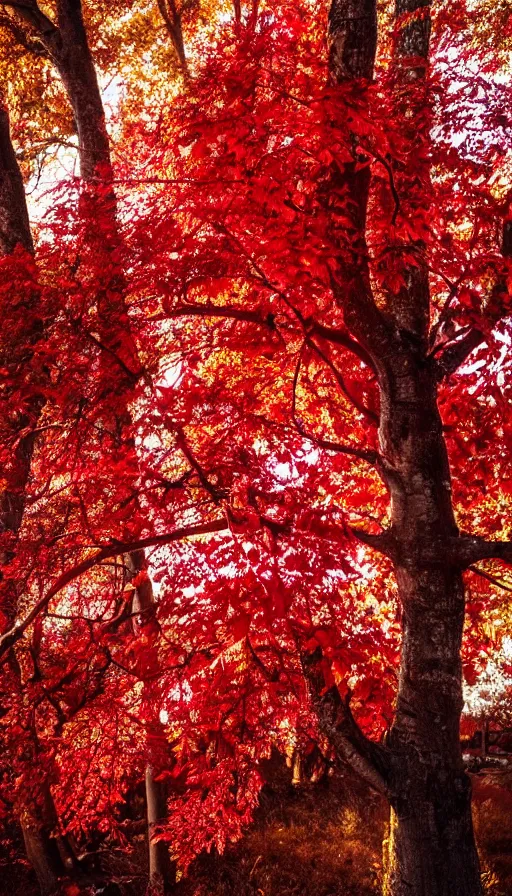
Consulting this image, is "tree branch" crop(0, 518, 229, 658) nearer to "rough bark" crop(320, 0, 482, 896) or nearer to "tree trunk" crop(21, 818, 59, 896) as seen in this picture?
"rough bark" crop(320, 0, 482, 896)

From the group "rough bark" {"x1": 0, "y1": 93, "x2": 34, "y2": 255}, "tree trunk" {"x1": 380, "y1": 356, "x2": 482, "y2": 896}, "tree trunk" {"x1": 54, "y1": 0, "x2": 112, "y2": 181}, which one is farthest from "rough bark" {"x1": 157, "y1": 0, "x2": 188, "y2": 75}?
"tree trunk" {"x1": 380, "y1": 356, "x2": 482, "y2": 896}

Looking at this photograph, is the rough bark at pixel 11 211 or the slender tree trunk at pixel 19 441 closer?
the slender tree trunk at pixel 19 441

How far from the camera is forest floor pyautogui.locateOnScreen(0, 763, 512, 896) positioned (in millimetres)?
10398

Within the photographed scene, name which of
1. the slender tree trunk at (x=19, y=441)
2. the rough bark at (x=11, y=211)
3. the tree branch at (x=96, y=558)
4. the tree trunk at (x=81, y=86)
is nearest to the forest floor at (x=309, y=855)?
the slender tree trunk at (x=19, y=441)

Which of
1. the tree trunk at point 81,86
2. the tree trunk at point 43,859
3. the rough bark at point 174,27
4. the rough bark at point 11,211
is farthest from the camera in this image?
the rough bark at point 174,27

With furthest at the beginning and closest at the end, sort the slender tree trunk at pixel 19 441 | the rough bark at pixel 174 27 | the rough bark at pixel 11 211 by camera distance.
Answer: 1. the rough bark at pixel 174 27
2. the rough bark at pixel 11 211
3. the slender tree trunk at pixel 19 441

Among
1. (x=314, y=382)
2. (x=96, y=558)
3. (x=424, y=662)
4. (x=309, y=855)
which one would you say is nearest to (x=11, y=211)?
(x=314, y=382)

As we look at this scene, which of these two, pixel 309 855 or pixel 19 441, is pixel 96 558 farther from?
pixel 309 855

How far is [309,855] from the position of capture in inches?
441

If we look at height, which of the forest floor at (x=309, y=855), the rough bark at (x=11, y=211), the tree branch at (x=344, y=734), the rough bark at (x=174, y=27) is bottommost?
the forest floor at (x=309, y=855)

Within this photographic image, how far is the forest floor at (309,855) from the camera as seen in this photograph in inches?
409

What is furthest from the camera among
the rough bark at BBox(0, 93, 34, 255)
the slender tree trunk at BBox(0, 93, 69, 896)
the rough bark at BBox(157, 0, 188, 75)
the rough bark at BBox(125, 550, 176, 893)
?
the rough bark at BBox(157, 0, 188, 75)

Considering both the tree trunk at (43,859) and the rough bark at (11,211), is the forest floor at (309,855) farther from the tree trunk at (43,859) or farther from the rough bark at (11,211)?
the rough bark at (11,211)

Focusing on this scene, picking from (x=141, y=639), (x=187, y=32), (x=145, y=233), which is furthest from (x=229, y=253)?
(x=187, y=32)
